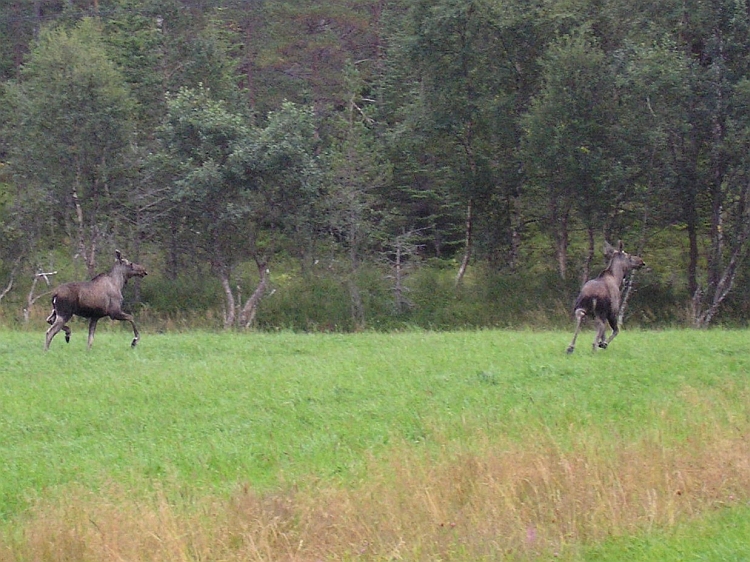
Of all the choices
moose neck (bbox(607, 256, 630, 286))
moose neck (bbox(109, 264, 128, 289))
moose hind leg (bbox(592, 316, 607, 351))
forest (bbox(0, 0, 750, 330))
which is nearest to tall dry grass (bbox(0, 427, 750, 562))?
moose hind leg (bbox(592, 316, 607, 351))

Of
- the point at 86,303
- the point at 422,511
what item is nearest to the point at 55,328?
the point at 86,303

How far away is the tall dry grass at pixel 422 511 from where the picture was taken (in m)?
8.24

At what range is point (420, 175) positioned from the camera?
118 feet

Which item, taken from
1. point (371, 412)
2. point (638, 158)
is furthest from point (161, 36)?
point (371, 412)

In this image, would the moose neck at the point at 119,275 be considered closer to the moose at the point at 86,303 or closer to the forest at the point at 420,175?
the moose at the point at 86,303

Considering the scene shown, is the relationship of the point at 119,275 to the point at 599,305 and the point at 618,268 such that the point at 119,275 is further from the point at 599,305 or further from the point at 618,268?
the point at 618,268

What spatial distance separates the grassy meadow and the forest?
1184 centimetres

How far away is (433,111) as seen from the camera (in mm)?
32188

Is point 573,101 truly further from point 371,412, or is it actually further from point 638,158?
point 371,412

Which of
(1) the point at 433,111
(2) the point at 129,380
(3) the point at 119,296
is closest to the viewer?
(2) the point at 129,380

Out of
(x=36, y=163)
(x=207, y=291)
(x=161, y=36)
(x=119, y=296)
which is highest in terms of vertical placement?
(x=161, y=36)

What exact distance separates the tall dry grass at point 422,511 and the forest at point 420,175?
17.0 m

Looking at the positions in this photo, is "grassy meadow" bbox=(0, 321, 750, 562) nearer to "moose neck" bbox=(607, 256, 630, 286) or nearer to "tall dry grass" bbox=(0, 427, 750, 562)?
"tall dry grass" bbox=(0, 427, 750, 562)

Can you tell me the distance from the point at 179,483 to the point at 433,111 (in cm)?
2392
